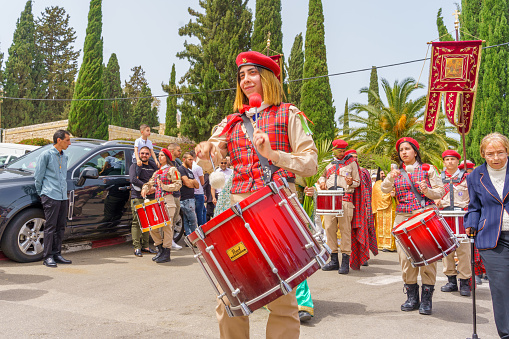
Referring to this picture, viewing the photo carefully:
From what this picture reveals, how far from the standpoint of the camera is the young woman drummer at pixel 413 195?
5637mm

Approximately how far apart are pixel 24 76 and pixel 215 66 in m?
27.2

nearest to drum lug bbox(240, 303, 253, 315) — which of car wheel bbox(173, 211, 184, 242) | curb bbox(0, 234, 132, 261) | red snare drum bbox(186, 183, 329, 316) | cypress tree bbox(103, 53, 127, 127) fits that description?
red snare drum bbox(186, 183, 329, 316)

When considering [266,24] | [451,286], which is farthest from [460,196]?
[266,24]

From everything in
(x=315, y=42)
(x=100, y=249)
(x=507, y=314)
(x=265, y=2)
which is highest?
(x=265, y=2)

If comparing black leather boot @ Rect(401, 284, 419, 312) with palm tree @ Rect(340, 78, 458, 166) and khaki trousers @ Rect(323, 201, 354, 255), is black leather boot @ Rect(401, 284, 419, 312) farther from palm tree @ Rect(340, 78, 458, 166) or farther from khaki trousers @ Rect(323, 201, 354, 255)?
palm tree @ Rect(340, 78, 458, 166)

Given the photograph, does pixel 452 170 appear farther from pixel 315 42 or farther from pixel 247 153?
pixel 315 42

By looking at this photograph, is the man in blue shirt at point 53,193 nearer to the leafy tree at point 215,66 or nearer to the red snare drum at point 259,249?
the red snare drum at point 259,249

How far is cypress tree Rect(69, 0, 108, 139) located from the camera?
3559 centimetres

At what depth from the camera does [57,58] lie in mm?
55469

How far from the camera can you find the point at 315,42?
2870cm

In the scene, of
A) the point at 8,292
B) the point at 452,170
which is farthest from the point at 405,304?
the point at 8,292

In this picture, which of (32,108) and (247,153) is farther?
(32,108)

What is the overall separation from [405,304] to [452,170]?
3.21 meters

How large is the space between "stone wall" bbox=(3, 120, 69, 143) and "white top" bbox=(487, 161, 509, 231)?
111 ft
